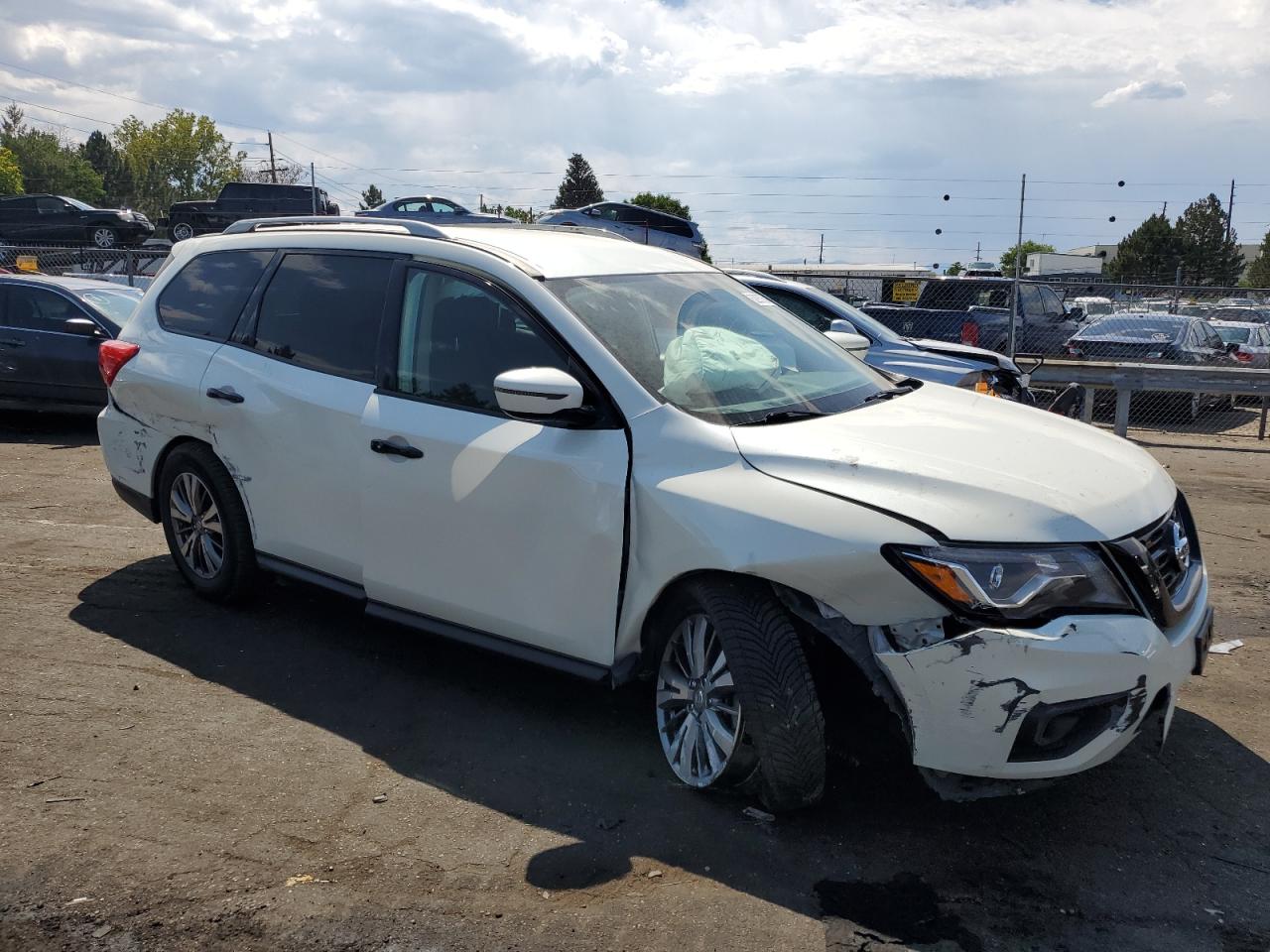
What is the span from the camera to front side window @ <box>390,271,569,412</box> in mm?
4105

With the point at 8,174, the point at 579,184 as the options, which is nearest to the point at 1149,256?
the point at 579,184

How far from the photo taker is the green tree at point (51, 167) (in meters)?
99.3

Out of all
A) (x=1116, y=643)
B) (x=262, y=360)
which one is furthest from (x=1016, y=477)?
(x=262, y=360)

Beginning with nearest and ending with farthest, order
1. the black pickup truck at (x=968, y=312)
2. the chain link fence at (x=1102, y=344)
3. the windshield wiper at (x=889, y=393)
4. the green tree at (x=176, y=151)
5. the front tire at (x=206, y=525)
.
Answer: the windshield wiper at (x=889, y=393), the front tire at (x=206, y=525), the chain link fence at (x=1102, y=344), the black pickup truck at (x=968, y=312), the green tree at (x=176, y=151)

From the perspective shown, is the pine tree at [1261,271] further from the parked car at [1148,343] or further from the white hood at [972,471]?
the white hood at [972,471]

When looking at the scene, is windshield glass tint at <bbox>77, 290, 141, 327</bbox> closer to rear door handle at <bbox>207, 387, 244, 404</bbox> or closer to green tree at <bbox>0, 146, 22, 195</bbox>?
rear door handle at <bbox>207, 387, 244, 404</bbox>

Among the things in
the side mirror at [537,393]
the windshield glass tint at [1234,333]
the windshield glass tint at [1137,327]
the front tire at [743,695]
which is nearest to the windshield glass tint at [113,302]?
the side mirror at [537,393]

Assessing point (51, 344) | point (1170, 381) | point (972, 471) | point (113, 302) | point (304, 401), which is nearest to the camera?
point (972, 471)

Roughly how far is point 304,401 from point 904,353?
5.86 metres

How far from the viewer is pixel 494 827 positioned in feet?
11.7

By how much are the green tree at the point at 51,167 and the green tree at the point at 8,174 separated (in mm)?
5285

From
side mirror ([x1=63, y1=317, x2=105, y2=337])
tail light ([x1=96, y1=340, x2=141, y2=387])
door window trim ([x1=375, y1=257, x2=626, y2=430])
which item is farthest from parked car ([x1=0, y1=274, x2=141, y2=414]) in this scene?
door window trim ([x1=375, y1=257, x2=626, y2=430])

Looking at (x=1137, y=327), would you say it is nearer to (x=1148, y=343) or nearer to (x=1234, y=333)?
(x=1148, y=343)

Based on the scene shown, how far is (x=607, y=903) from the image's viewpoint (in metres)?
3.15
